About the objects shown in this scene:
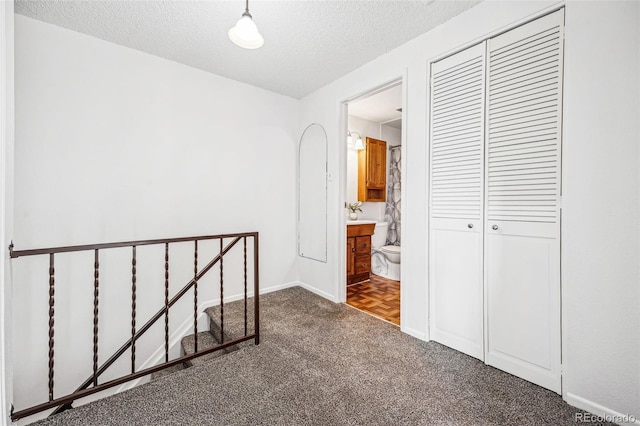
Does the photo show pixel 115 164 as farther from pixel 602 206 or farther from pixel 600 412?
pixel 600 412

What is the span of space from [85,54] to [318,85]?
2199mm

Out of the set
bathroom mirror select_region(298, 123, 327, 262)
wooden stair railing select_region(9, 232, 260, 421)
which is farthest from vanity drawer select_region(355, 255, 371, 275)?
wooden stair railing select_region(9, 232, 260, 421)

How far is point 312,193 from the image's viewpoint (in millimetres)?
3475

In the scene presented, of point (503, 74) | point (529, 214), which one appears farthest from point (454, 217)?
point (503, 74)

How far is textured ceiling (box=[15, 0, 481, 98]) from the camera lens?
6.50ft

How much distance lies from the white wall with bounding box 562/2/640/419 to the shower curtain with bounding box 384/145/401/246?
135 inches

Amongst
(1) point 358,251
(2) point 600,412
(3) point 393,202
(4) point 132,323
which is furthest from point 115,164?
(3) point 393,202

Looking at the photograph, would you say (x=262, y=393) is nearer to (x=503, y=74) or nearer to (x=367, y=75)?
(x=503, y=74)

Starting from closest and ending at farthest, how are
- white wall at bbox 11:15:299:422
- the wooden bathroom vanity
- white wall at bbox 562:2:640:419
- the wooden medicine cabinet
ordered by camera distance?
white wall at bbox 562:2:640:419 < white wall at bbox 11:15:299:422 < the wooden bathroom vanity < the wooden medicine cabinet

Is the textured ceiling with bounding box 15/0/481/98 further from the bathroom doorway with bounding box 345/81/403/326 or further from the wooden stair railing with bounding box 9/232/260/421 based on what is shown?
the wooden stair railing with bounding box 9/232/260/421

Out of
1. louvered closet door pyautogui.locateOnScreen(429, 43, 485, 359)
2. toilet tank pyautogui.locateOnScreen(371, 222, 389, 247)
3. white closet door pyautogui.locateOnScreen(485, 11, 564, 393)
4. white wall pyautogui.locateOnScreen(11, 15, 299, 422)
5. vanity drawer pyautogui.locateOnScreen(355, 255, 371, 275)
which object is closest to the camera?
white closet door pyautogui.locateOnScreen(485, 11, 564, 393)

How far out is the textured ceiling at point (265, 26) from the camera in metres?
1.98

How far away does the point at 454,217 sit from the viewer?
82.7 inches

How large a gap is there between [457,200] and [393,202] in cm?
302
